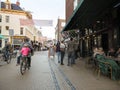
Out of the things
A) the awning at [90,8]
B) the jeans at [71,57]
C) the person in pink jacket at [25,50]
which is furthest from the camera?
the jeans at [71,57]

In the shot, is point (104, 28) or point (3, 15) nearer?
point (104, 28)

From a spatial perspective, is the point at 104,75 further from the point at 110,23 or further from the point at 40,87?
the point at 110,23

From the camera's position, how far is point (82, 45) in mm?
26672

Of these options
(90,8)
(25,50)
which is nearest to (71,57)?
(90,8)

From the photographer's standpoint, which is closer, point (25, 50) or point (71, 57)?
point (25, 50)

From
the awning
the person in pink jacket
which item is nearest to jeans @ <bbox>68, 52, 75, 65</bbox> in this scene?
the awning

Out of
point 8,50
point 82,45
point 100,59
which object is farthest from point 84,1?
point 82,45

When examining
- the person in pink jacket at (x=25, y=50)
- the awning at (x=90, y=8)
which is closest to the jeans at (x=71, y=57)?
the awning at (x=90, y=8)

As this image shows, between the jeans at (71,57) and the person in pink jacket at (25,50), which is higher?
the person in pink jacket at (25,50)

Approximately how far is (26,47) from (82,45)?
1480 cm

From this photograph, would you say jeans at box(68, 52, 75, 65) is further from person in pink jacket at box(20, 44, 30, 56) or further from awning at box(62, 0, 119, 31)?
person in pink jacket at box(20, 44, 30, 56)

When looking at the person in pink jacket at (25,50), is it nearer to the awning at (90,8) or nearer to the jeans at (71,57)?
the awning at (90,8)

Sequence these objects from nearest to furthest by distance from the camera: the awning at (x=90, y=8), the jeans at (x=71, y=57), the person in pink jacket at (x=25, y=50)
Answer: the awning at (x=90, y=8)
the person in pink jacket at (x=25, y=50)
the jeans at (x=71, y=57)

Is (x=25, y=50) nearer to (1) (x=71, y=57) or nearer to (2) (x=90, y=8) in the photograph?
(2) (x=90, y=8)
